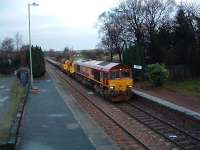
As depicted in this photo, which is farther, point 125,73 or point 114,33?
Answer: point 114,33

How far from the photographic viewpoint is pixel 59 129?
22359 millimetres

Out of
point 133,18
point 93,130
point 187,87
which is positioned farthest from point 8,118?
point 133,18

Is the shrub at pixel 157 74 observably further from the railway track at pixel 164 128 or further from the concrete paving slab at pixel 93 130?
the concrete paving slab at pixel 93 130

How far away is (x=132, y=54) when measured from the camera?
158 feet

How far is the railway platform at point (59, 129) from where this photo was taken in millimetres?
18484

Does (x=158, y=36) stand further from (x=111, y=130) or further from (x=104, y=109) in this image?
(x=111, y=130)

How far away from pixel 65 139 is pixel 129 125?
585cm

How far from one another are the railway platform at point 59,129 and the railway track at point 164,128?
2649 millimetres

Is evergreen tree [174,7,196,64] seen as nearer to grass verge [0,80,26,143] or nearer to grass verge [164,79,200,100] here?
grass verge [164,79,200,100]

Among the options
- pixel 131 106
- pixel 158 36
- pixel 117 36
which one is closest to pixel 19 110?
pixel 131 106

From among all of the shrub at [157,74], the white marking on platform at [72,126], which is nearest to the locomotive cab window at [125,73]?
the shrub at [157,74]

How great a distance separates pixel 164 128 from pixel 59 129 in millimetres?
4991

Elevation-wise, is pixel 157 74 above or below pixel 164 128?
above

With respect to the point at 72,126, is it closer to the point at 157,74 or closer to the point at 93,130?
the point at 93,130
